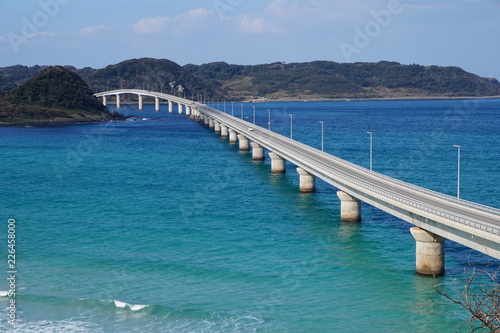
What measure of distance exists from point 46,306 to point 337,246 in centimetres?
2220

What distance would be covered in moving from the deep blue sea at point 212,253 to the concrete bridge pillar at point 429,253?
2.96 ft

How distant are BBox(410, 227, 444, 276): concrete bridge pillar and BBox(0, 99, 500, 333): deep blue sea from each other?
90 centimetres

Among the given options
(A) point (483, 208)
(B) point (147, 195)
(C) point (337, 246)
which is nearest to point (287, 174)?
(B) point (147, 195)

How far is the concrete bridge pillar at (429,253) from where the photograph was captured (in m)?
42.1

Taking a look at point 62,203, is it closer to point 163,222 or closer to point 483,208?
point 163,222

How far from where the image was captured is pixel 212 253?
48.6 meters

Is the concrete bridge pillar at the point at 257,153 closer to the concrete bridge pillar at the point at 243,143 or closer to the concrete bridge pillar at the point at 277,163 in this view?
the concrete bridge pillar at the point at 277,163

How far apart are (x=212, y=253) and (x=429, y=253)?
50.9 feet

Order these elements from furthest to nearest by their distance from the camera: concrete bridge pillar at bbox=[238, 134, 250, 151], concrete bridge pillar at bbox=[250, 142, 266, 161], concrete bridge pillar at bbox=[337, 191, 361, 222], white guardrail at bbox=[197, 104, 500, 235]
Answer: concrete bridge pillar at bbox=[238, 134, 250, 151]
concrete bridge pillar at bbox=[250, 142, 266, 161]
concrete bridge pillar at bbox=[337, 191, 361, 222]
white guardrail at bbox=[197, 104, 500, 235]

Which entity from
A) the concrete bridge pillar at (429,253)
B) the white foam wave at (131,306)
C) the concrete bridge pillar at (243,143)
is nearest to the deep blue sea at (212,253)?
the white foam wave at (131,306)

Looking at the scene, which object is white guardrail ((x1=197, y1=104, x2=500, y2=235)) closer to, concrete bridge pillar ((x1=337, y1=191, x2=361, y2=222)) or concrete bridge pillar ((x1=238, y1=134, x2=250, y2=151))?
concrete bridge pillar ((x1=337, y1=191, x2=361, y2=222))

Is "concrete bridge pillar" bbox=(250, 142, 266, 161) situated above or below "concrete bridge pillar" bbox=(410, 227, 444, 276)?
above

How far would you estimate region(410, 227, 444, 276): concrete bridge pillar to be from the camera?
4206cm

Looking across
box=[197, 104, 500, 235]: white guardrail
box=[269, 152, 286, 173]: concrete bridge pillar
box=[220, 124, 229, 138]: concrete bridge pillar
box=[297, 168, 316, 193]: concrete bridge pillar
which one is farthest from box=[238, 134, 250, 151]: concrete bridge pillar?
box=[297, 168, 316, 193]: concrete bridge pillar
